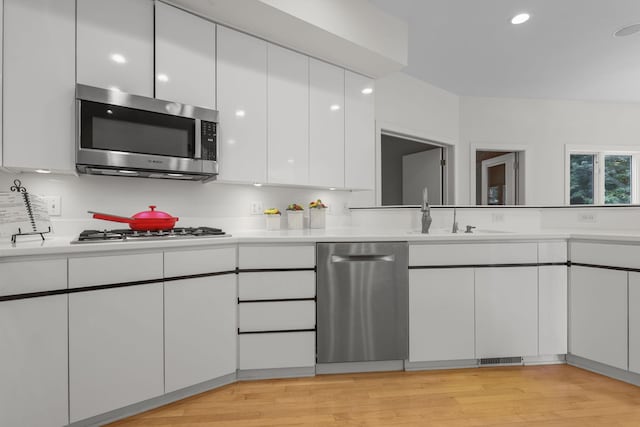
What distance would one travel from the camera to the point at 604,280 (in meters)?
2.18

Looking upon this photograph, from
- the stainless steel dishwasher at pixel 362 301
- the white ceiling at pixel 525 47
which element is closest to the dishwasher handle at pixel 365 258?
the stainless steel dishwasher at pixel 362 301

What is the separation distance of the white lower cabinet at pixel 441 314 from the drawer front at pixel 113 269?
62.2 inches

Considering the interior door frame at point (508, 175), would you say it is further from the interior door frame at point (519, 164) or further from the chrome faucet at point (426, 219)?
the chrome faucet at point (426, 219)

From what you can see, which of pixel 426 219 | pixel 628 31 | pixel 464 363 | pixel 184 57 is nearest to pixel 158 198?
pixel 184 57

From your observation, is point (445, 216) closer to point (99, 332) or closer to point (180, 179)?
point (180, 179)

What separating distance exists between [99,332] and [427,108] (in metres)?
3.95

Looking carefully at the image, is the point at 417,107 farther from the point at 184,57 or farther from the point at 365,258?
A: the point at 184,57

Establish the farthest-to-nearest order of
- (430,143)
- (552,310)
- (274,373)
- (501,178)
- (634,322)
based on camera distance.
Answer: (501,178) → (430,143) → (552,310) → (274,373) → (634,322)

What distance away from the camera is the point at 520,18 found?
2773 millimetres

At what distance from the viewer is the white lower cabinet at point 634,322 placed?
203 centimetres

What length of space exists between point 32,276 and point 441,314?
2.26 meters

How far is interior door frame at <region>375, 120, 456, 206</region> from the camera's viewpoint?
357cm

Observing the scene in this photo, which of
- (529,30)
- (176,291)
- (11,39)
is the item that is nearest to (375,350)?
(176,291)

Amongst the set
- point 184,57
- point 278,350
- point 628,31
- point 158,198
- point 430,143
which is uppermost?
point 628,31
